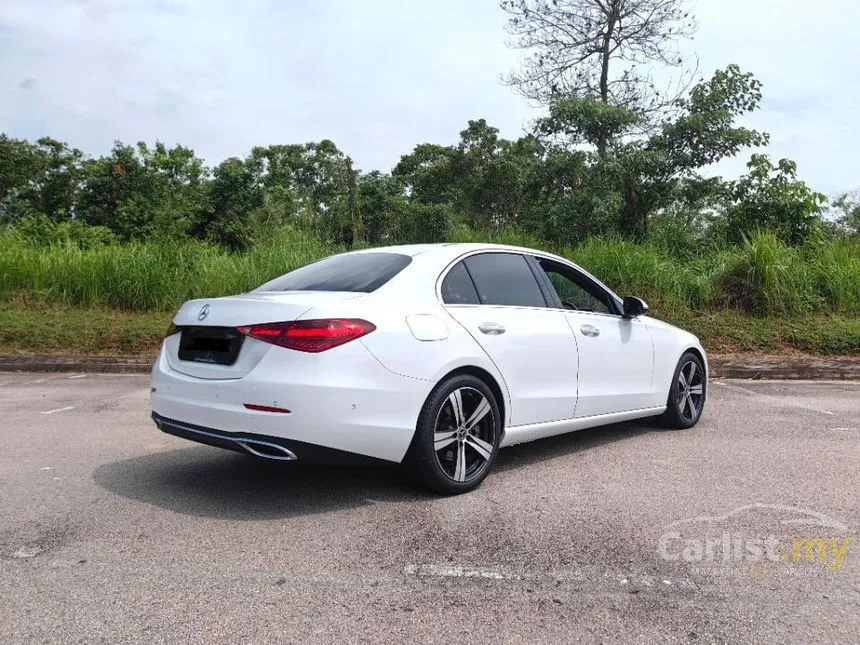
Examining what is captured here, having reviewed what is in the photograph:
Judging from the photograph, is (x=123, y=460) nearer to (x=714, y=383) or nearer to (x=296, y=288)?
Result: (x=296, y=288)

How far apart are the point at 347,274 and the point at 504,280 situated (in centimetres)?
111

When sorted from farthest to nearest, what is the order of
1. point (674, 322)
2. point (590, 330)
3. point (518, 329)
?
point (674, 322), point (590, 330), point (518, 329)

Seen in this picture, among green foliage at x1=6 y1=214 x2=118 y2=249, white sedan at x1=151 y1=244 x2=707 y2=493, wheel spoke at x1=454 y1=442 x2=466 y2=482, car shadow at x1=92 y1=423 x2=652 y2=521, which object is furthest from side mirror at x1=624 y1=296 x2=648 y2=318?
green foliage at x1=6 y1=214 x2=118 y2=249

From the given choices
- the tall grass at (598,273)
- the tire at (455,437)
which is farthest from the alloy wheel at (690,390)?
the tall grass at (598,273)

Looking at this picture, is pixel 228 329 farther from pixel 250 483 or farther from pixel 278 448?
pixel 250 483

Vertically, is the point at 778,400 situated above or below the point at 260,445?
below

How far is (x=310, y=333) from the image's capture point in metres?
3.91

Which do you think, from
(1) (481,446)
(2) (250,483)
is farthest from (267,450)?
(1) (481,446)

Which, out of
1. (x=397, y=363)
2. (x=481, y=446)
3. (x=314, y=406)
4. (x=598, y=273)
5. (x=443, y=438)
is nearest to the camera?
(x=314, y=406)

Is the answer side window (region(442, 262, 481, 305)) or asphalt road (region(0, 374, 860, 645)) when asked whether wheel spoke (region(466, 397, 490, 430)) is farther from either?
side window (region(442, 262, 481, 305))

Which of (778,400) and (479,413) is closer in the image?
(479,413)

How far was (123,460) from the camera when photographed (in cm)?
537

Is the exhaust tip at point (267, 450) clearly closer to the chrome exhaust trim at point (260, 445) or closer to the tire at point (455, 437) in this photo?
Result: the chrome exhaust trim at point (260, 445)

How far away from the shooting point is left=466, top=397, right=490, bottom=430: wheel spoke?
446 cm
